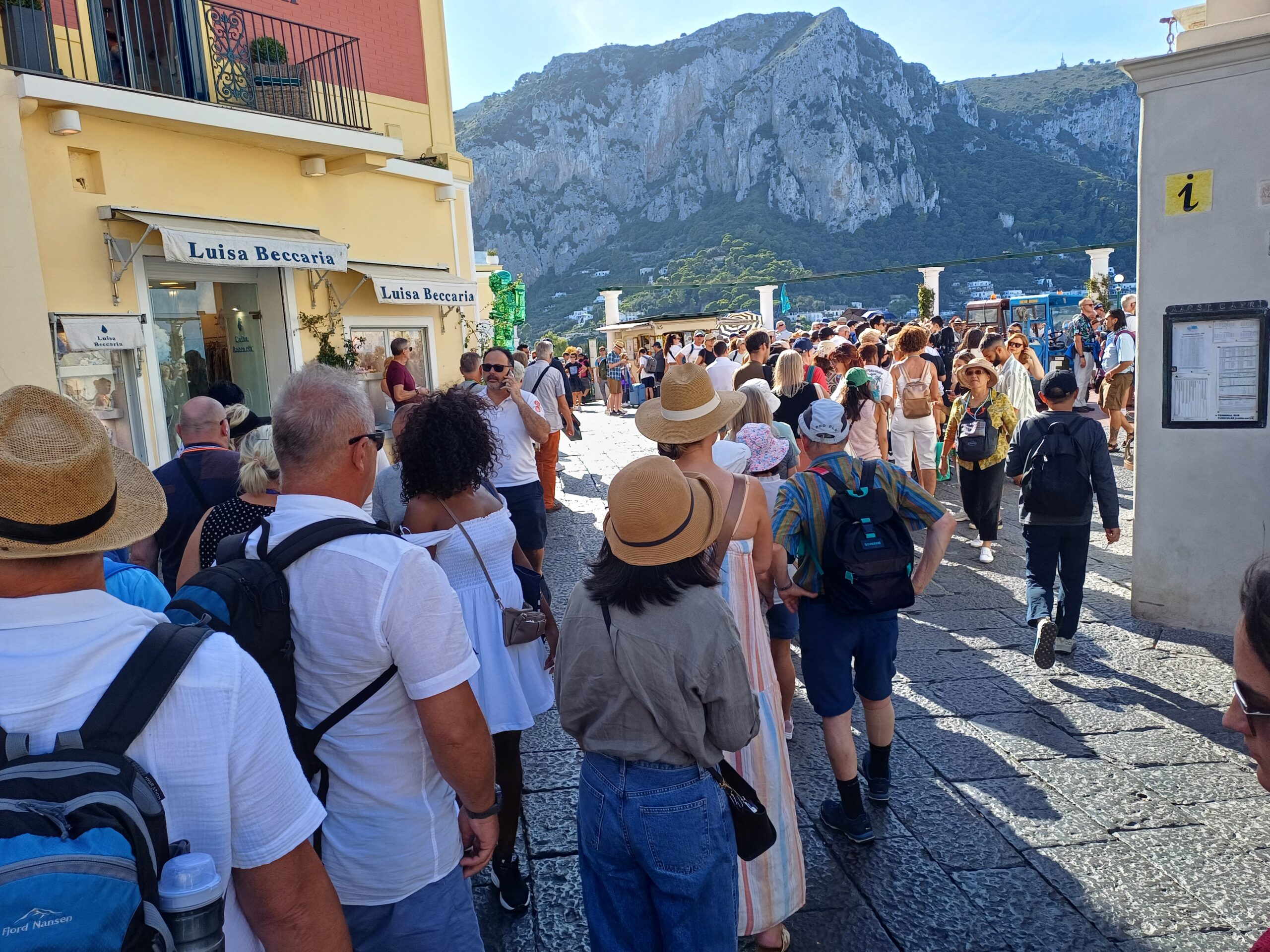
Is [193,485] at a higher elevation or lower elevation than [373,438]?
lower

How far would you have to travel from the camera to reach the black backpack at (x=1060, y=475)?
16.6 ft

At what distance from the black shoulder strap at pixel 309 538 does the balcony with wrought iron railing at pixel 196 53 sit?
307 inches

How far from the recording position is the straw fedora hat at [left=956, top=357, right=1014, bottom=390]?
7076 millimetres

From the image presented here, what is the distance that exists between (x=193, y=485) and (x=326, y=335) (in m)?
7.18

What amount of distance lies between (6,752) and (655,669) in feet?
4.32

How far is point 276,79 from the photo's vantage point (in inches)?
392

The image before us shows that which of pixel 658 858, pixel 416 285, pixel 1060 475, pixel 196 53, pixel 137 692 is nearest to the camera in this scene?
pixel 137 692

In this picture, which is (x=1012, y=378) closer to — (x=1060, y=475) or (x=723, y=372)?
(x=723, y=372)

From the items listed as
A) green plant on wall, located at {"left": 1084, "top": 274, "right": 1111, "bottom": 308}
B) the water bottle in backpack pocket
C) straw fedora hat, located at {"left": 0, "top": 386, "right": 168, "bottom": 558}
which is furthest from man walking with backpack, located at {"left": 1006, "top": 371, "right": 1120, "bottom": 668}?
green plant on wall, located at {"left": 1084, "top": 274, "right": 1111, "bottom": 308}

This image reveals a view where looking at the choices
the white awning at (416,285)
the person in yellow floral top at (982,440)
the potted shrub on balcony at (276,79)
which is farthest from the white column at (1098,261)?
the potted shrub on balcony at (276,79)

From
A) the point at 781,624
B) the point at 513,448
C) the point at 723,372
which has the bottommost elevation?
the point at 781,624

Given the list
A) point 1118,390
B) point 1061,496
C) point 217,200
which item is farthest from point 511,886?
point 1118,390

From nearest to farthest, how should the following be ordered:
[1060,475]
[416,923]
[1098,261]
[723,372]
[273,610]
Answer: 1. [273,610]
2. [416,923]
3. [1060,475]
4. [723,372]
5. [1098,261]

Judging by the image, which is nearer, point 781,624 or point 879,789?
point 879,789
